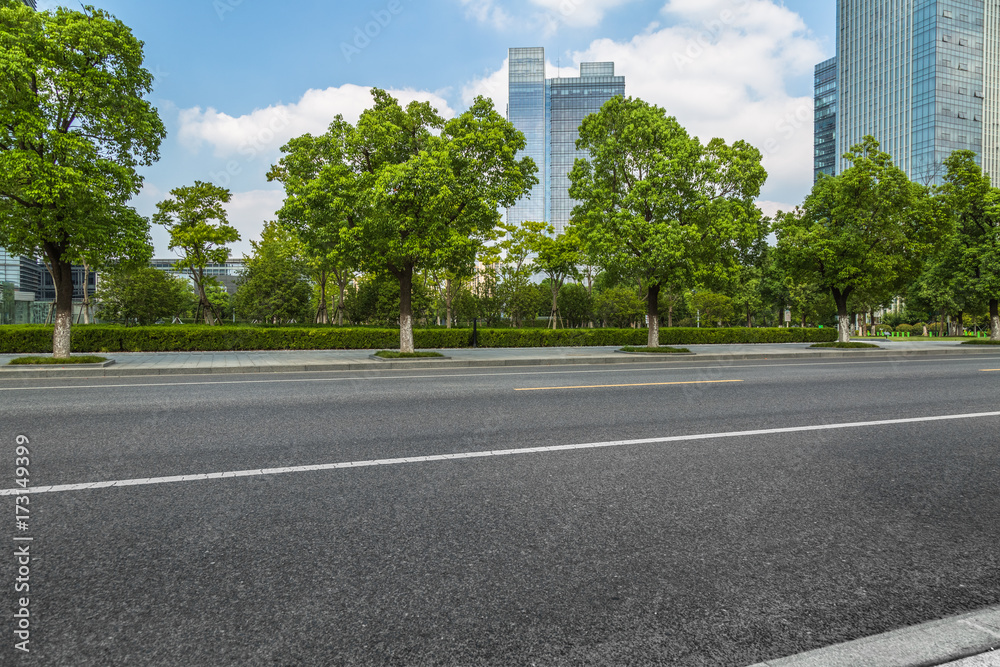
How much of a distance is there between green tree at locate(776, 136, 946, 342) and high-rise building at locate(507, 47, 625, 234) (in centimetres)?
11084

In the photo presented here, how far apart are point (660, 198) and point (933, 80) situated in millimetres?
130295

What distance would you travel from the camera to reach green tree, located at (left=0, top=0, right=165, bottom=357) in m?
13.0

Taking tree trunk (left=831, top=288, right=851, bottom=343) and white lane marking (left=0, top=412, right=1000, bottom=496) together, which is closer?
white lane marking (left=0, top=412, right=1000, bottom=496)

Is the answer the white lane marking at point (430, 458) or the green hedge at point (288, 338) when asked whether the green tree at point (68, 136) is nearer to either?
the green hedge at point (288, 338)

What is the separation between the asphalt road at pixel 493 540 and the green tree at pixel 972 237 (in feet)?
106

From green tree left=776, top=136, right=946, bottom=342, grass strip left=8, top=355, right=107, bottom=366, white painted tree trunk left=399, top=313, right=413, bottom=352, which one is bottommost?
grass strip left=8, top=355, right=107, bottom=366

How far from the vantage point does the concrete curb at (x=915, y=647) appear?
1.98m

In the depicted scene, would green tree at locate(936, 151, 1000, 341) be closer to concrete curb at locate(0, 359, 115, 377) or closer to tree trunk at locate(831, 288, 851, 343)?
tree trunk at locate(831, 288, 851, 343)

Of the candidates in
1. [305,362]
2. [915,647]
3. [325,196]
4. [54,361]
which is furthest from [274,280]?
[915,647]

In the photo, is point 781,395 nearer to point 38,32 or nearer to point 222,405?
point 222,405

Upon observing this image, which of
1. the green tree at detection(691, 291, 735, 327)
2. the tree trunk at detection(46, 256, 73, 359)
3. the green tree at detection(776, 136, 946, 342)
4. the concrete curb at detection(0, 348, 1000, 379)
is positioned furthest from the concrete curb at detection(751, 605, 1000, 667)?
the green tree at detection(691, 291, 735, 327)

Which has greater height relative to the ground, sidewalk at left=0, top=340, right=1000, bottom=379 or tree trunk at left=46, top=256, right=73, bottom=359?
tree trunk at left=46, top=256, right=73, bottom=359

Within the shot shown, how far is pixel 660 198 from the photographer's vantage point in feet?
68.1

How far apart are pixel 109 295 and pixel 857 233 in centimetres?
4402
